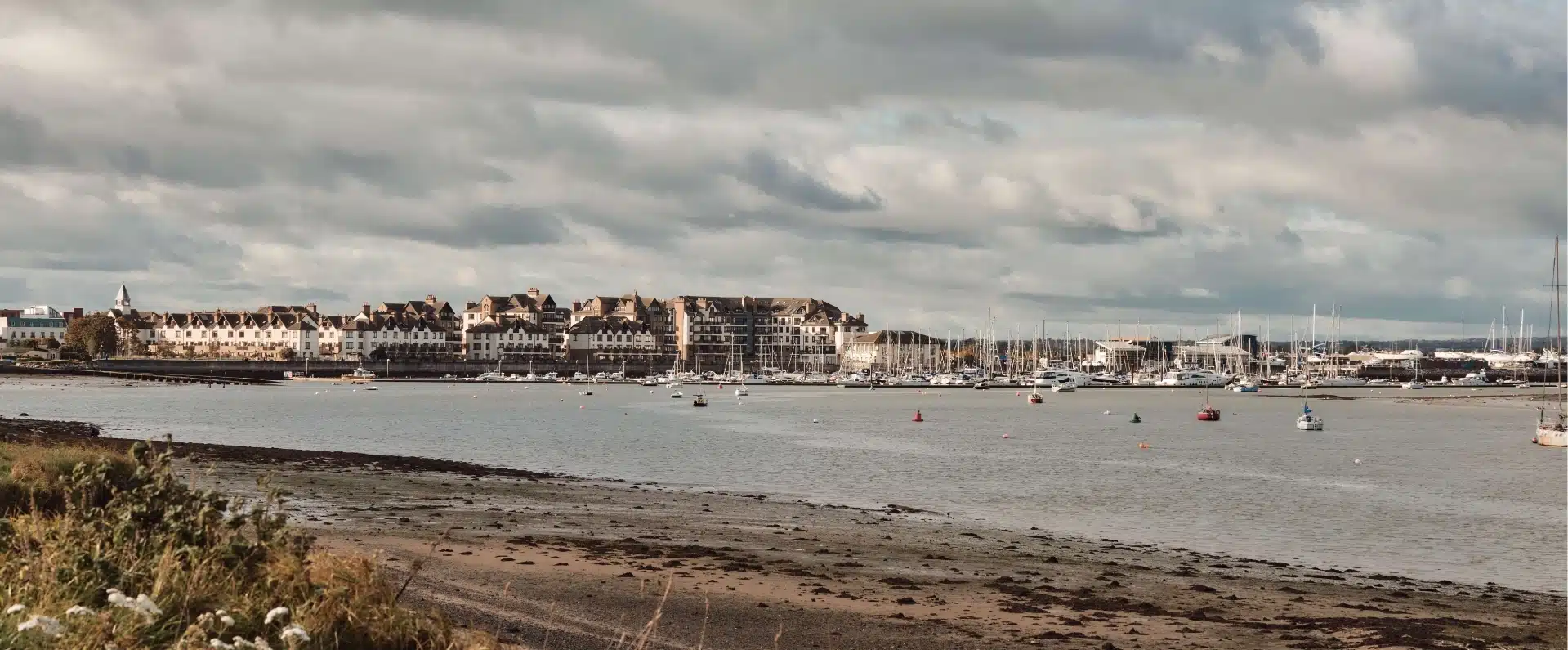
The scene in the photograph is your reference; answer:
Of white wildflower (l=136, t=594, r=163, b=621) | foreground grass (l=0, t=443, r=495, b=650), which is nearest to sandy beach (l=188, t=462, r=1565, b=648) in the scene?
foreground grass (l=0, t=443, r=495, b=650)

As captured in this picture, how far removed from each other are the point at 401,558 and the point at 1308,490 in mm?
35139

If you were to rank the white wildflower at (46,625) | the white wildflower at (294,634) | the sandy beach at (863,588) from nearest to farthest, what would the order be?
1. the white wildflower at (46,625)
2. the white wildflower at (294,634)
3. the sandy beach at (863,588)

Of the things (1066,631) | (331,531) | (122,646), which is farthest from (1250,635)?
(331,531)

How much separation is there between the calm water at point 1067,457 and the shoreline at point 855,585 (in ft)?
14.6

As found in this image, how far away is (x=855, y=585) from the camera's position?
21.4 meters

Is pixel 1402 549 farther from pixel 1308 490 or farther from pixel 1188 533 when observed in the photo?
pixel 1308 490

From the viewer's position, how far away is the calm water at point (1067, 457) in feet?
110

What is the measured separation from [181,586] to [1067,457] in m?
55.3

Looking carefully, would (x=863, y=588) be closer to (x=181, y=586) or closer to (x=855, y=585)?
(x=855, y=585)

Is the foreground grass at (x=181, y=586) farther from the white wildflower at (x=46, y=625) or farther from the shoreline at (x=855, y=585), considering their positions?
the shoreline at (x=855, y=585)

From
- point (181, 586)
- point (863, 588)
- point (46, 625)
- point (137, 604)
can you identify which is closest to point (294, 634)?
point (137, 604)

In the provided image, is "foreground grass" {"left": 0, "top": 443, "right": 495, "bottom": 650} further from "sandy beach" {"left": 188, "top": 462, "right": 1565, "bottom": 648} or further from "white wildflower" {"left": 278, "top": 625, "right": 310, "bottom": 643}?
"sandy beach" {"left": 188, "top": 462, "right": 1565, "bottom": 648}

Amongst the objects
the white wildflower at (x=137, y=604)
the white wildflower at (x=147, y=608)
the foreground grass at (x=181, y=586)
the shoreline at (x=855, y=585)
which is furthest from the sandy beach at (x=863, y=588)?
the white wildflower at (x=137, y=604)

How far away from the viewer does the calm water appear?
33.4 m
